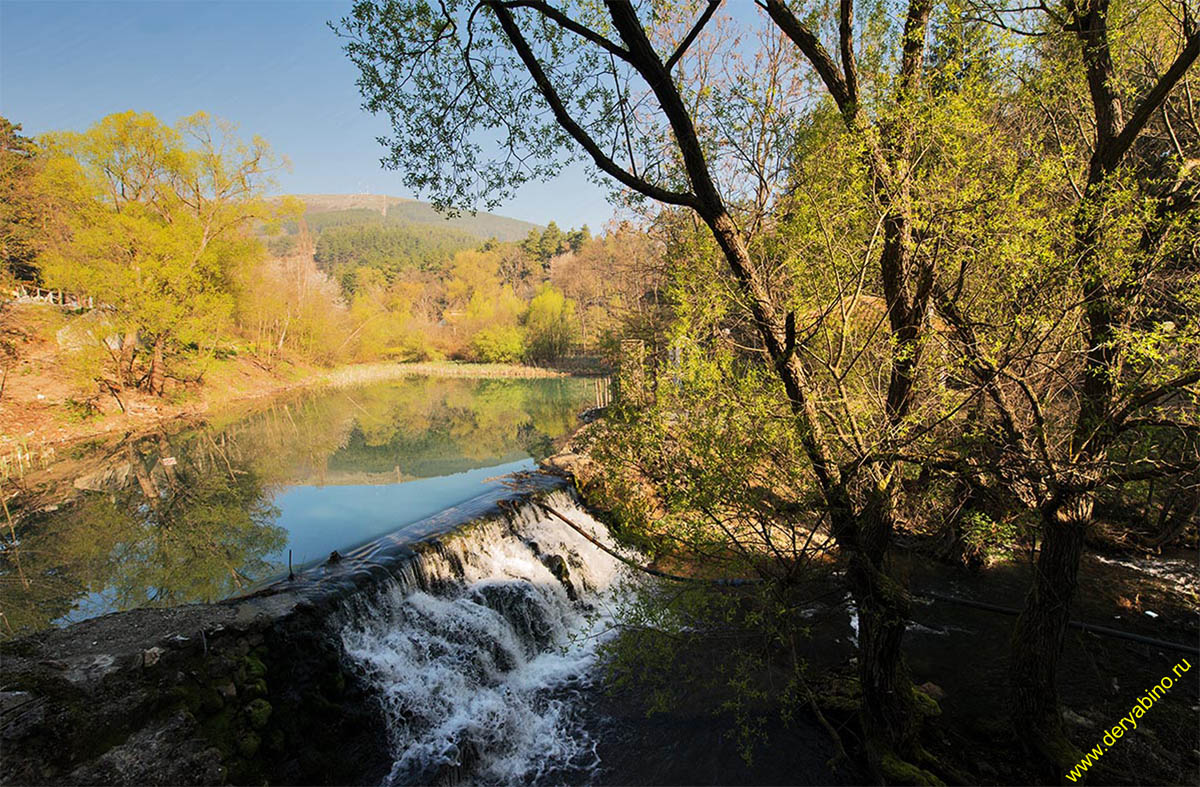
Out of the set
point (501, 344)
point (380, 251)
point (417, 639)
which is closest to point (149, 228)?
point (417, 639)

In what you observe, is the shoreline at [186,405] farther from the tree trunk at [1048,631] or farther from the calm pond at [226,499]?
the tree trunk at [1048,631]

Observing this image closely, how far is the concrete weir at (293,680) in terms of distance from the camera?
3658 mm

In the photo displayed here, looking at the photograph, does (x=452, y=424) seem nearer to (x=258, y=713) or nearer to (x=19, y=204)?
(x=258, y=713)

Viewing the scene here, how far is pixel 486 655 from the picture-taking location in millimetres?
5980

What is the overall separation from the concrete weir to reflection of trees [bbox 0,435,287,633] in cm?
192

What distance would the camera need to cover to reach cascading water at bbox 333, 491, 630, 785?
4836mm

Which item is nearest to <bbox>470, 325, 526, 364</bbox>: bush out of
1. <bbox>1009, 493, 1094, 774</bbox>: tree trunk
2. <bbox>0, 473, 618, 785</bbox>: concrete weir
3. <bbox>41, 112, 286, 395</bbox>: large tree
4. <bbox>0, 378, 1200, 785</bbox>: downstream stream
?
<bbox>41, 112, 286, 395</bbox>: large tree

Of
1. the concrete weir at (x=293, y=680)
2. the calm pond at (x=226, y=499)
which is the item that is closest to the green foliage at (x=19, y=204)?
the calm pond at (x=226, y=499)

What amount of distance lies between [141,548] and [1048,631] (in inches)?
457

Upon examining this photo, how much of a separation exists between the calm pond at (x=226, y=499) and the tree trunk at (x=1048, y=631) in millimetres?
8245

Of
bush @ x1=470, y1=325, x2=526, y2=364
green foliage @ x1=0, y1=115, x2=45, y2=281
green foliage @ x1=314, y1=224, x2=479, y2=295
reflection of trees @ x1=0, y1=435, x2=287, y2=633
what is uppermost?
green foliage @ x1=314, y1=224, x2=479, y2=295

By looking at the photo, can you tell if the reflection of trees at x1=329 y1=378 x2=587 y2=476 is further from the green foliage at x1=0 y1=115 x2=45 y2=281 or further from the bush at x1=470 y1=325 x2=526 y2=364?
the green foliage at x1=0 y1=115 x2=45 y2=281

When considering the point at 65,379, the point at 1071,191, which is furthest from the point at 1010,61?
the point at 65,379

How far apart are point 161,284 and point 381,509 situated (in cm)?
1495
